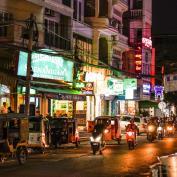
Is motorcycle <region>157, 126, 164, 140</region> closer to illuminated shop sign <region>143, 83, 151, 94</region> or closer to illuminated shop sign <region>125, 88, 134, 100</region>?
illuminated shop sign <region>125, 88, 134, 100</region>

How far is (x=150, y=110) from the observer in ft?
243

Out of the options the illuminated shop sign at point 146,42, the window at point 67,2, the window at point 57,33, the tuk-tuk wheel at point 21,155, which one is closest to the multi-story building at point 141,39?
the illuminated shop sign at point 146,42

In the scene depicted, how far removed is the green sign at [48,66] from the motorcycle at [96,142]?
8456 mm

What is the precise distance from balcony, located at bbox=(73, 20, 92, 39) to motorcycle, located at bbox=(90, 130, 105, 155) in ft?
57.7

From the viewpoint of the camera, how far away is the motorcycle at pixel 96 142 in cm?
2656

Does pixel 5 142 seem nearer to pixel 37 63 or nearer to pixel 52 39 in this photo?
pixel 37 63

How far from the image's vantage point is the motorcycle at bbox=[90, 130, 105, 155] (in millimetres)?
26562

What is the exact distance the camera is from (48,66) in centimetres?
3647

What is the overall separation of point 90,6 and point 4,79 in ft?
65.5

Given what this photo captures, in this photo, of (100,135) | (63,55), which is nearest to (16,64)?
(63,55)

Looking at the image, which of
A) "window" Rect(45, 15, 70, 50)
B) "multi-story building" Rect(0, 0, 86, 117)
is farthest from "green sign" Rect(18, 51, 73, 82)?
"window" Rect(45, 15, 70, 50)

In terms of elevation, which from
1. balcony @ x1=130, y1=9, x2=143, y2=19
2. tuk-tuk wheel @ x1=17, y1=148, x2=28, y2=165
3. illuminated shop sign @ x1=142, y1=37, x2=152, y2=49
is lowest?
tuk-tuk wheel @ x1=17, y1=148, x2=28, y2=165

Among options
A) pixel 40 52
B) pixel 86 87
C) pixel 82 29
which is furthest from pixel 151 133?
pixel 82 29

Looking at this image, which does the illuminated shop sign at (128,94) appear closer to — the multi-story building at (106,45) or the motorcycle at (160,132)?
the multi-story building at (106,45)
